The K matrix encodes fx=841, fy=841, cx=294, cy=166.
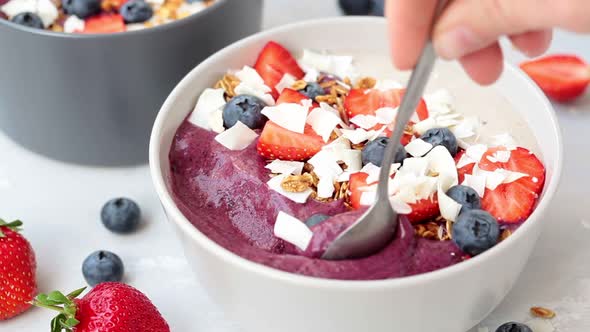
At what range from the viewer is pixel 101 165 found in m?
1.94

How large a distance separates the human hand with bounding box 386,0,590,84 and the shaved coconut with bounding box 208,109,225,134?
0.57m

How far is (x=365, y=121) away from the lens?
163 centimetres

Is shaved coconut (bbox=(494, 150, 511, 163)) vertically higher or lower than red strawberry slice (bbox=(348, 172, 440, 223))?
higher

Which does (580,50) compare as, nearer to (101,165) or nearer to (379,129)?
(379,129)

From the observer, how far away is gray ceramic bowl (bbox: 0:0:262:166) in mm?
1731

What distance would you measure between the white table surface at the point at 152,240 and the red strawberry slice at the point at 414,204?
0.28 metres

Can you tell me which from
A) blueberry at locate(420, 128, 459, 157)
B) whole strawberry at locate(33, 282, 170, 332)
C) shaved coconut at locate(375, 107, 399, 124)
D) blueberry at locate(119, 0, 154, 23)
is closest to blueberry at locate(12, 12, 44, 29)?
blueberry at locate(119, 0, 154, 23)

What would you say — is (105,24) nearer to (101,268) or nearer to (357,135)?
(101,268)

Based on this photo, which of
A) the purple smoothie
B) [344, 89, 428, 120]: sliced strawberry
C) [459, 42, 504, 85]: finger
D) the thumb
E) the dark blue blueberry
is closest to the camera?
the thumb

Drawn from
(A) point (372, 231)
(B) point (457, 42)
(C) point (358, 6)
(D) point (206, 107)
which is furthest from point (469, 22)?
(C) point (358, 6)

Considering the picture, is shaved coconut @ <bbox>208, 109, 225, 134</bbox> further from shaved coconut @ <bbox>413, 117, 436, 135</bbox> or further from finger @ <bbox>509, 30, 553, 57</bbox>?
finger @ <bbox>509, 30, 553, 57</bbox>

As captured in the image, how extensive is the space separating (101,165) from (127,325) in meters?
0.59

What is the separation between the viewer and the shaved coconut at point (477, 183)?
1.49 metres

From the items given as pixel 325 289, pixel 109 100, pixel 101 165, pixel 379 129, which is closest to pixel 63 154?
pixel 101 165
